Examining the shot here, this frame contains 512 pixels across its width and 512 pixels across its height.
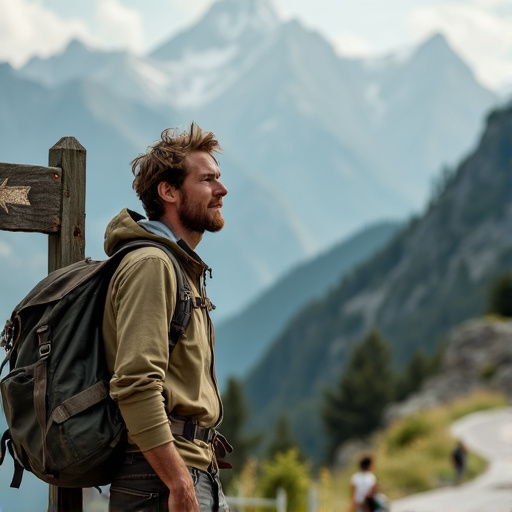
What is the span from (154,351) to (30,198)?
97 centimetres

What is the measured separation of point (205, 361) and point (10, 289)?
1.77m

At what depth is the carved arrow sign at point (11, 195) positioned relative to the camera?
369 centimetres

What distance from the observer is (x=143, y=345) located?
308cm

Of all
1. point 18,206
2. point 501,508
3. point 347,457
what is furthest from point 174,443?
point 347,457

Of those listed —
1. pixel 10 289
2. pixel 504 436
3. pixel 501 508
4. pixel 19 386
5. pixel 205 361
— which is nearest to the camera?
pixel 19 386

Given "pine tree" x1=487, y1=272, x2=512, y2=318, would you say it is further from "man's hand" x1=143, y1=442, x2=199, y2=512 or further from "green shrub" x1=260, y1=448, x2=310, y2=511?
"man's hand" x1=143, y1=442, x2=199, y2=512

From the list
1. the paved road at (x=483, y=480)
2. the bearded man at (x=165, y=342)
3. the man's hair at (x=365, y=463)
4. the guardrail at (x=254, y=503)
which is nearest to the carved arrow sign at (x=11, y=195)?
the bearded man at (x=165, y=342)

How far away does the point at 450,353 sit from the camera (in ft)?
162

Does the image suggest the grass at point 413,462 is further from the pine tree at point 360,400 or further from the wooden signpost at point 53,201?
the pine tree at point 360,400

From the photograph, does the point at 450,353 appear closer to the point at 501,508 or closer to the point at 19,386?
the point at 501,508

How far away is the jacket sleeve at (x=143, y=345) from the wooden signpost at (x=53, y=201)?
2.23 ft

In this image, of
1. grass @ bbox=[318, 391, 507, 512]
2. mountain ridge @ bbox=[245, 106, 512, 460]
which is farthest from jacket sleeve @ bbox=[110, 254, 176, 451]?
mountain ridge @ bbox=[245, 106, 512, 460]

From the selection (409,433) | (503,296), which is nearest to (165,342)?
(409,433)

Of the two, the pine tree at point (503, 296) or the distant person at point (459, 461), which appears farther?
the pine tree at point (503, 296)
